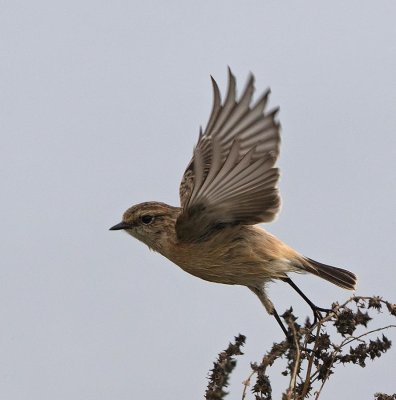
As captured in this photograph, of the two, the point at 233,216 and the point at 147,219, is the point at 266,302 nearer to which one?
the point at 233,216

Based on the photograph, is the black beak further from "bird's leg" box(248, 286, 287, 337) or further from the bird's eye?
"bird's leg" box(248, 286, 287, 337)

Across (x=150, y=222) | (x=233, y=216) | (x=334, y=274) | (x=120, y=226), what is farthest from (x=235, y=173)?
(x=334, y=274)

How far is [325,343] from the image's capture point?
581 cm

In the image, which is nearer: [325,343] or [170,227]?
[325,343]

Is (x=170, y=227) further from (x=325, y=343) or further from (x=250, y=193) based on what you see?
(x=325, y=343)

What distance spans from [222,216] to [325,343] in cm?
264

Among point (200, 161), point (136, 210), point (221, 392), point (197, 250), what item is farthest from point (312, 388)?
point (136, 210)

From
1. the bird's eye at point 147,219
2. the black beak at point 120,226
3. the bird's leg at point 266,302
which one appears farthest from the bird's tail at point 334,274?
the black beak at point 120,226

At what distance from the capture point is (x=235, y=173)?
763 cm

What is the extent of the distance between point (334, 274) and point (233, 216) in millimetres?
1496

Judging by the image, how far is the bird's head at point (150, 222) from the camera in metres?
8.89

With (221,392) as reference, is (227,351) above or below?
above

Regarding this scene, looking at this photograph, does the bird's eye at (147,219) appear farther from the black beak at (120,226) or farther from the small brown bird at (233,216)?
the black beak at (120,226)

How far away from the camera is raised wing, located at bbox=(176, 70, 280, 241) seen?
24.8 ft
